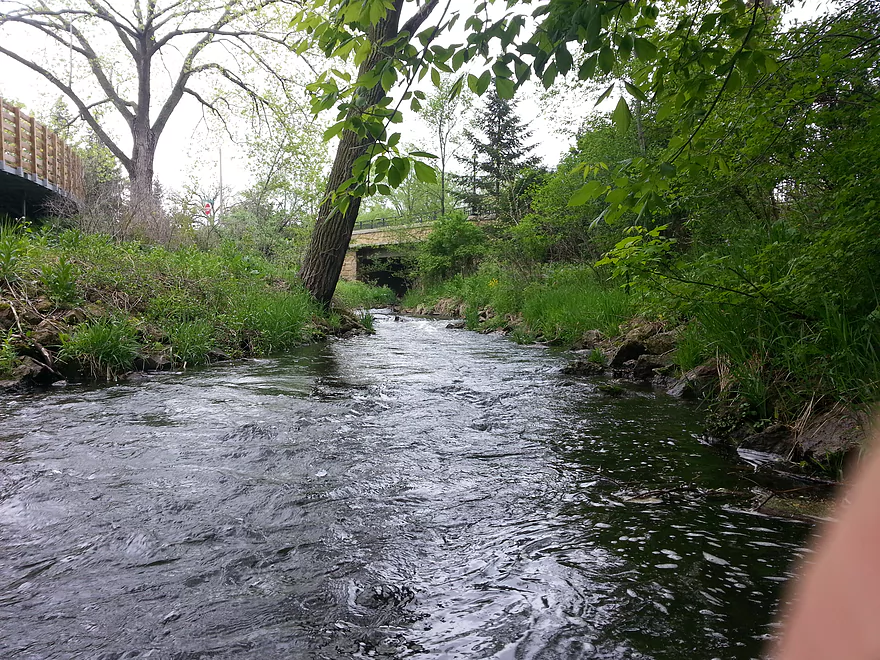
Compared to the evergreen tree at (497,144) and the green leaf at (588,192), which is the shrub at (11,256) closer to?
the green leaf at (588,192)

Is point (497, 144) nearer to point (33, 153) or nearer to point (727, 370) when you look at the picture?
point (33, 153)

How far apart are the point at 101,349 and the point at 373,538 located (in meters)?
4.91

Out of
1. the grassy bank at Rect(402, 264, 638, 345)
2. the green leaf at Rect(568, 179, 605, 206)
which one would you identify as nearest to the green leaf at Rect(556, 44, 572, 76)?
the green leaf at Rect(568, 179, 605, 206)

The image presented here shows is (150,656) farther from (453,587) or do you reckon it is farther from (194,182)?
(194,182)

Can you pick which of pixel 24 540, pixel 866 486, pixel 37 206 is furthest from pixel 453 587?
pixel 37 206

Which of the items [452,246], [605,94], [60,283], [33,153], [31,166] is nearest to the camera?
[605,94]

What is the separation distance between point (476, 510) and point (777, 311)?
2.50 m

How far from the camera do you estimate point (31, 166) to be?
552 inches

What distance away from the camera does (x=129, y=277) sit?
23.1ft

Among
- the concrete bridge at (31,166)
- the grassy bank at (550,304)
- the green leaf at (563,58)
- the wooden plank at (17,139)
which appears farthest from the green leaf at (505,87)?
the wooden plank at (17,139)

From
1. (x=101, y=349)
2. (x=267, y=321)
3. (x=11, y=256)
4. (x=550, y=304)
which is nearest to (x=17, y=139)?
(x=11, y=256)

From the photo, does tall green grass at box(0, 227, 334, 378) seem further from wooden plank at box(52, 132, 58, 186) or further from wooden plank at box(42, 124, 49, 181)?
wooden plank at box(52, 132, 58, 186)

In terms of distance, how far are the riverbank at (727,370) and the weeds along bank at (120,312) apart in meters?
4.90

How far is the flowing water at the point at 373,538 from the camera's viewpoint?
1544 mm
